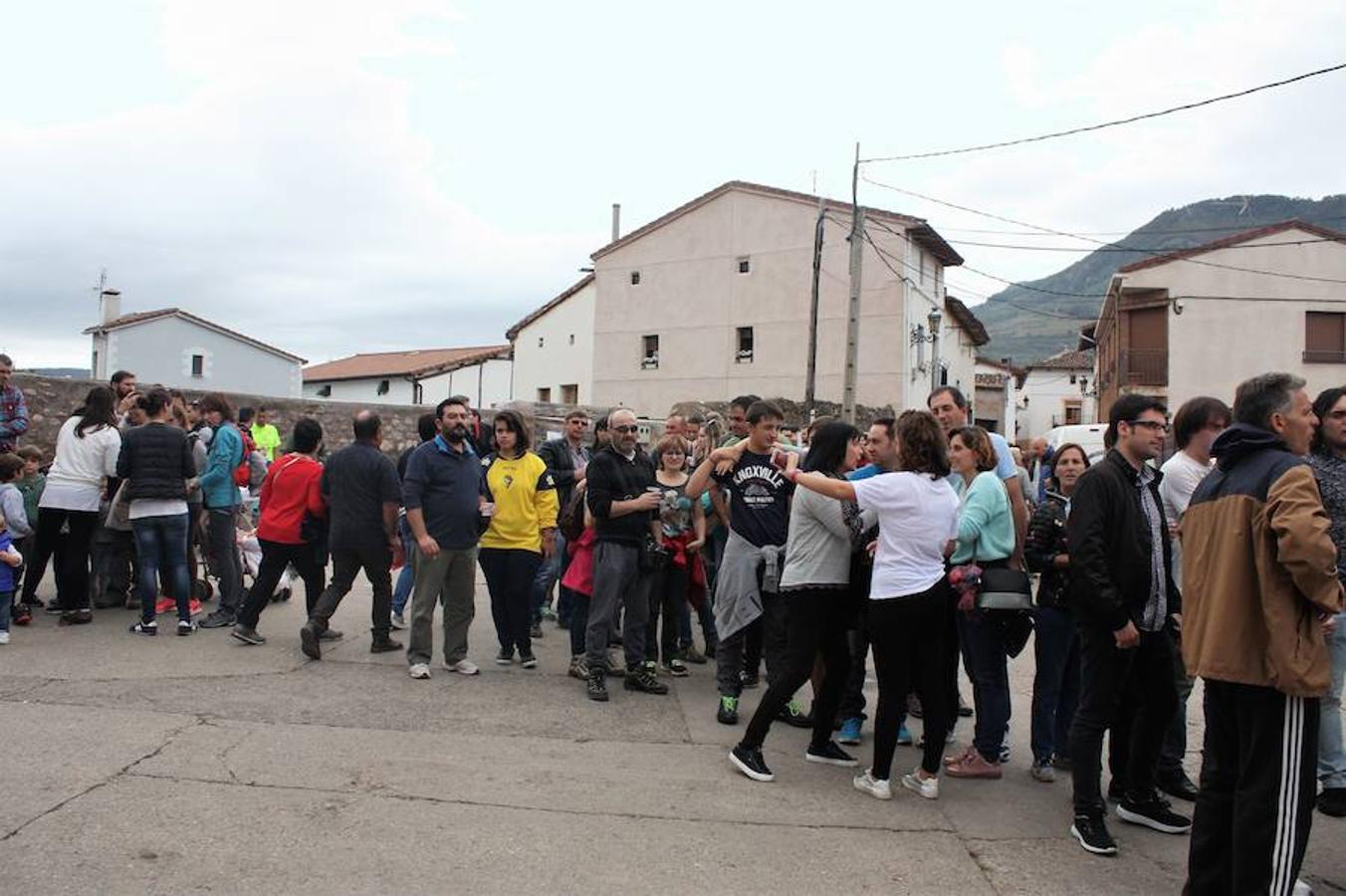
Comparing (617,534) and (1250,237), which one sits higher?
(1250,237)

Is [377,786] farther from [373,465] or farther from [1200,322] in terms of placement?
[1200,322]

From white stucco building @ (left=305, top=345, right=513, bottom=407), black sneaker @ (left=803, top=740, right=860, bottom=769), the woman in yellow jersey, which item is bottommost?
black sneaker @ (left=803, top=740, right=860, bottom=769)

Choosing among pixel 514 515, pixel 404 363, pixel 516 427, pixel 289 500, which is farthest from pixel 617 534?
pixel 404 363

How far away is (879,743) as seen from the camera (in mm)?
4871

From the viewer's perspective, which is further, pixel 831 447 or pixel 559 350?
pixel 559 350

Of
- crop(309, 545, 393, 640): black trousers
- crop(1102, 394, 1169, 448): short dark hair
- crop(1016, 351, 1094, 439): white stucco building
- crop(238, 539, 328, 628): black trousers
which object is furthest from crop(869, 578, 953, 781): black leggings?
crop(1016, 351, 1094, 439): white stucco building

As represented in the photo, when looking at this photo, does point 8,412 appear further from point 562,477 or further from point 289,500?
point 562,477

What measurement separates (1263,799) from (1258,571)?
79cm

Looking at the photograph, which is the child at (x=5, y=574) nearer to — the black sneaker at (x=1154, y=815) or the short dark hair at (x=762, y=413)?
the short dark hair at (x=762, y=413)

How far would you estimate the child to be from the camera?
7109 mm

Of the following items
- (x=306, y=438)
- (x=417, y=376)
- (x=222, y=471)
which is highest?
(x=417, y=376)

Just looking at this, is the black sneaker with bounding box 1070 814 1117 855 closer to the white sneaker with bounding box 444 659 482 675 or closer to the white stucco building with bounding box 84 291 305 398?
the white sneaker with bounding box 444 659 482 675

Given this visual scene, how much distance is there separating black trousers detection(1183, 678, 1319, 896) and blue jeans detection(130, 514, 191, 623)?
23.3 feet

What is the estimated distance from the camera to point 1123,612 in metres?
4.29
